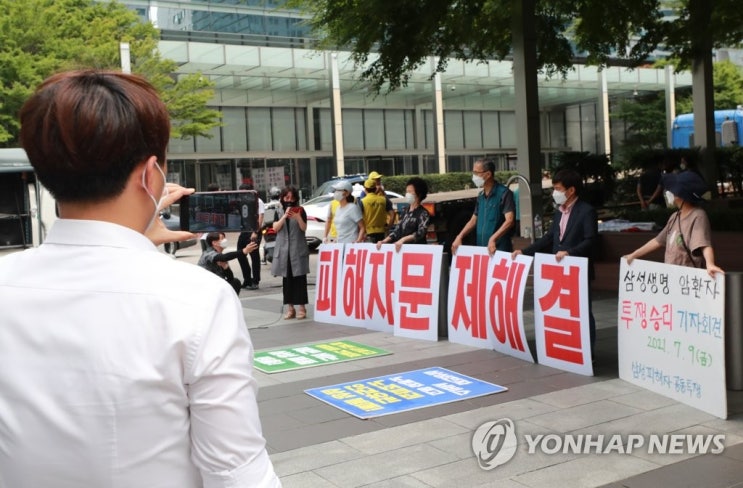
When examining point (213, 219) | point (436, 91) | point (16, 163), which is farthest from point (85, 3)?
point (213, 219)

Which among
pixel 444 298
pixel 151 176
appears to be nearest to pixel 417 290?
pixel 444 298

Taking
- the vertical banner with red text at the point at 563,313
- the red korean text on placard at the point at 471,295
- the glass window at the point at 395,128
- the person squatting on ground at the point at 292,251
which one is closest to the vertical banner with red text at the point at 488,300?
the red korean text on placard at the point at 471,295

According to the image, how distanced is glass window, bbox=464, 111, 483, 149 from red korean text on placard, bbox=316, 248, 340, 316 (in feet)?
126

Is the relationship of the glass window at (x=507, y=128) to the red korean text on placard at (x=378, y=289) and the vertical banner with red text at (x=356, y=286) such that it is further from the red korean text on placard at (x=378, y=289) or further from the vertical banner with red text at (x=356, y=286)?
the red korean text on placard at (x=378, y=289)

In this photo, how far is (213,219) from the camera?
782 centimetres

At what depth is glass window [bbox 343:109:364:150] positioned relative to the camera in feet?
145

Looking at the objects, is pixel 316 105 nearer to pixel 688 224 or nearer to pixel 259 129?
pixel 259 129

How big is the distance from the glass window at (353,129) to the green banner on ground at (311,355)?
35.2 metres

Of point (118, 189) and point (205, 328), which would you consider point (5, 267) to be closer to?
point (118, 189)

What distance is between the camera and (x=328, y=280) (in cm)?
1142

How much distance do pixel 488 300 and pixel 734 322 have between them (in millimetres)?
2665

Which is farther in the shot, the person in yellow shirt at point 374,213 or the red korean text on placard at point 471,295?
the person in yellow shirt at point 374,213

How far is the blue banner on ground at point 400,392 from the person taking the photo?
676cm

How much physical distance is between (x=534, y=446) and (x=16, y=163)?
22.2 metres
